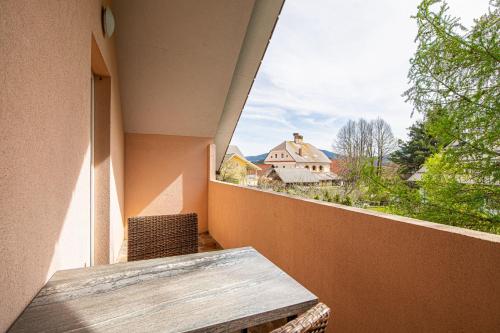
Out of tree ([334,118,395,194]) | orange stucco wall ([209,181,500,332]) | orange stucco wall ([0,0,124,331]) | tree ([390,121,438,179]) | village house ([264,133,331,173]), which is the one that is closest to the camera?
orange stucco wall ([0,0,124,331])

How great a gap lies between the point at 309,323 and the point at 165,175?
4980 mm

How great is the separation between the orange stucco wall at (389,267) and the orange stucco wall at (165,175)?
316 centimetres

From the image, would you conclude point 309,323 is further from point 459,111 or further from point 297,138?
point 297,138

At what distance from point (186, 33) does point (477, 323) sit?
12.6 ft

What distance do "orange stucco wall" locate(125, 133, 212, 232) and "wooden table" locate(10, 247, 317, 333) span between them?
154 inches

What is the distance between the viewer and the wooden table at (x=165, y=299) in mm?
863

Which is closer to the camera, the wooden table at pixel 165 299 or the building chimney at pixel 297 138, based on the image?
the wooden table at pixel 165 299

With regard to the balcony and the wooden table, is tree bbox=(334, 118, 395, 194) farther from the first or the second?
the wooden table

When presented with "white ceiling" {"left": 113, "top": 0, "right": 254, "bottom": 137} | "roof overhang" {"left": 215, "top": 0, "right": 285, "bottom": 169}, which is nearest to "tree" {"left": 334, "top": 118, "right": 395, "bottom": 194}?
"roof overhang" {"left": 215, "top": 0, "right": 285, "bottom": 169}

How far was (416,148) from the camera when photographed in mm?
3832

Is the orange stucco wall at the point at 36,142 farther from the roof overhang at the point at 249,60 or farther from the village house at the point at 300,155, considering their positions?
the village house at the point at 300,155

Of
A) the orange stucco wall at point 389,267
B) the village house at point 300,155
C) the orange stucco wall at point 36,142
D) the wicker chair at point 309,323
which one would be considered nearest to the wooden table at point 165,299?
the orange stucco wall at point 36,142

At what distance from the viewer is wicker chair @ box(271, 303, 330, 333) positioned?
0.59 meters

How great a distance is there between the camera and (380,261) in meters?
1.55
